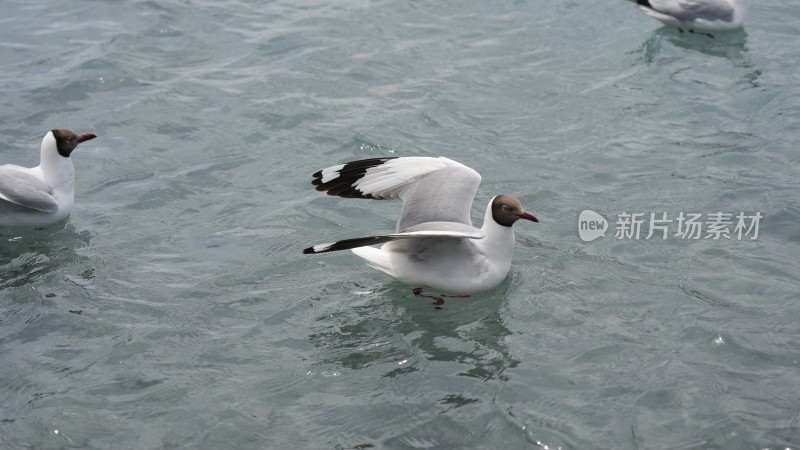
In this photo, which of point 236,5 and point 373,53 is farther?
point 236,5

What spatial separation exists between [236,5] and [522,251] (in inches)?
279

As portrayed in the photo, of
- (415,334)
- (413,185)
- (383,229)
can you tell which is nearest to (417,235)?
(415,334)

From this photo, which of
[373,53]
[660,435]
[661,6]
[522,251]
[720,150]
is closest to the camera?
[660,435]

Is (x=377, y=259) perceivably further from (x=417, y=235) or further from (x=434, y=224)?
(x=417, y=235)

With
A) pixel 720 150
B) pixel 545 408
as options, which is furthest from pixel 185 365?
pixel 720 150

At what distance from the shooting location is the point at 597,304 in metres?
6.96

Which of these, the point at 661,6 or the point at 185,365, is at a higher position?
the point at 661,6

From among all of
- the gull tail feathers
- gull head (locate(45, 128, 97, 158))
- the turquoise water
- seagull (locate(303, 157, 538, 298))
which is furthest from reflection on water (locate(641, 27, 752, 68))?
gull head (locate(45, 128, 97, 158))

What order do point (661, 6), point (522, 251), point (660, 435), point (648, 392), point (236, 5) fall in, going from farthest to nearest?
point (236, 5) < point (661, 6) < point (522, 251) < point (648, 392) < point (660, 435)

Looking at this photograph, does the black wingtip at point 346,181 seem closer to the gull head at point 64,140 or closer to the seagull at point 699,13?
the gull head at point 64,140

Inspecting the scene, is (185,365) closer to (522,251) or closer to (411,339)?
(411,339)

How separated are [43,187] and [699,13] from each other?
821cm

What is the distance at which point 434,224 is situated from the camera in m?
6.73

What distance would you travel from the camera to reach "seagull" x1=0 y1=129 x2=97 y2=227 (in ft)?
26.5
